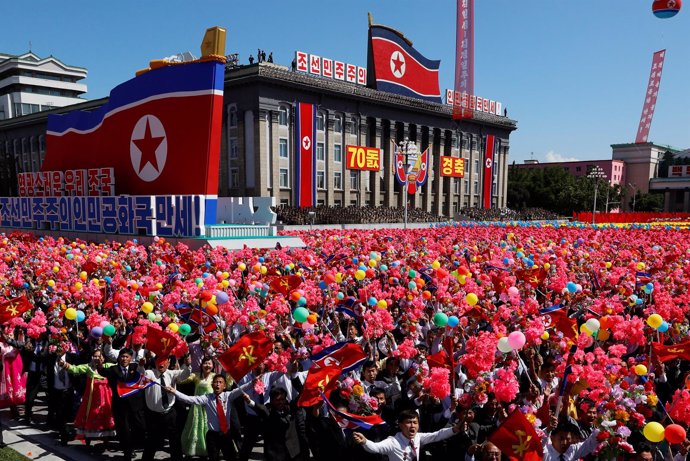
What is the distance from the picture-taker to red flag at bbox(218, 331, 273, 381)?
650 centimetres

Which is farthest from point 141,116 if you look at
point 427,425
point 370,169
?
point 370,169

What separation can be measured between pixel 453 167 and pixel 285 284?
5876 centimetres

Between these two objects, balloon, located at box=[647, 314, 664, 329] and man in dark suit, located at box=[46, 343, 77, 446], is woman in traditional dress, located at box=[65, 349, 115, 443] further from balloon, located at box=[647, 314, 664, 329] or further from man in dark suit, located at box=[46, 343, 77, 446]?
balloon, located at box=[647, 314, 664, 329]

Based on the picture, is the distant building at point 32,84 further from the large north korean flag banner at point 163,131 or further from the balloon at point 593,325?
the balloon at point 593,325

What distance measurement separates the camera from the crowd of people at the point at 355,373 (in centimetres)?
543

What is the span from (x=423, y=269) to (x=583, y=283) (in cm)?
375

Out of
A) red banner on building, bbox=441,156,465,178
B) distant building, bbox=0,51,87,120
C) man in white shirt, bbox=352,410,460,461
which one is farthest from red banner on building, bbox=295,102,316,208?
distant building, bbox=0,51,87,120

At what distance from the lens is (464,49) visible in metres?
53.4

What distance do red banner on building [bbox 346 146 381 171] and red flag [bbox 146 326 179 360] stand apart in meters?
47.2

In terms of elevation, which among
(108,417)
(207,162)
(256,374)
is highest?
(207,162)

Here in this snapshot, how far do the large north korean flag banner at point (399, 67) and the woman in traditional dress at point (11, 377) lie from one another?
51833mm

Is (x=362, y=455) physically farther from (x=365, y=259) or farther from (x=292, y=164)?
(x=292, y=164)

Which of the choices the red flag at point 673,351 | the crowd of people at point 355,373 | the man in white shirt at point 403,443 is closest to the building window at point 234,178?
the crowd of people at point 355,373

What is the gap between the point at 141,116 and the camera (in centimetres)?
2598
